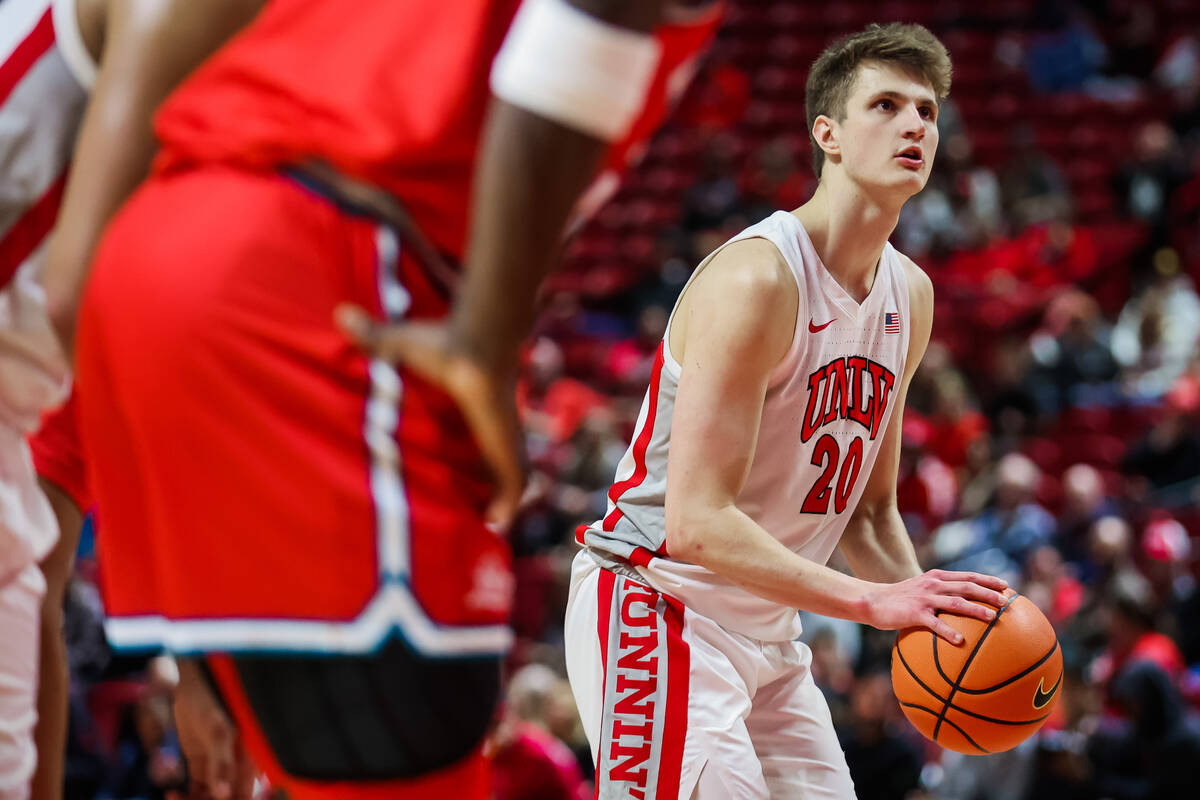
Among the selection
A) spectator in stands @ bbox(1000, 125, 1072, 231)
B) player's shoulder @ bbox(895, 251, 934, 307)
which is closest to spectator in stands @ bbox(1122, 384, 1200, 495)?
spectator in stands @ bbox(1000, 125, 1072, 231)

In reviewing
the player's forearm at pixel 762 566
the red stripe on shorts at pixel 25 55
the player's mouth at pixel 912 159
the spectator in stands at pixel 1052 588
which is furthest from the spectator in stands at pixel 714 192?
the red stripe on shorts at pixel 25 55

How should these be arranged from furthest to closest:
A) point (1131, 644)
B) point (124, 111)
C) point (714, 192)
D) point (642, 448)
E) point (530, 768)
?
point (714, 192) < point (1131, 644) < point (530, 768) < point (642, 448) < point (124, 111)

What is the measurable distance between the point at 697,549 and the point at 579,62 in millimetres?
1413

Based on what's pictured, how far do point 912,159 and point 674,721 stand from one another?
3.95 ft

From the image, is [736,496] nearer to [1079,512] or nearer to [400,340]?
[400,340]

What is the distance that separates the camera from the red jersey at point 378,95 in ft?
4.73

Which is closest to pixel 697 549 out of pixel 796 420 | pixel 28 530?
pixel 796 420

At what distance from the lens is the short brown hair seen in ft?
9.21

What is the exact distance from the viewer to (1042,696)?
262 centimetres

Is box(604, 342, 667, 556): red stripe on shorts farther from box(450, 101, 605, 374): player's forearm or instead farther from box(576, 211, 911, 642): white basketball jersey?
box(450, 101, 605, 374): player's forearm

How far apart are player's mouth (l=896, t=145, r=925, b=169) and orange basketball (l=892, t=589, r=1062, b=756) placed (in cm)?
85

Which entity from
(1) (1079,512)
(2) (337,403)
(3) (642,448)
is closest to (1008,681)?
(3) (642,448)

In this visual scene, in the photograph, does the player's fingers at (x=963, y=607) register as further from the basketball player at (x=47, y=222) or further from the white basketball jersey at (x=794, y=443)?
the basketball player at (x=47, y=222)

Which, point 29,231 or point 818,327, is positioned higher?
point 818,327
